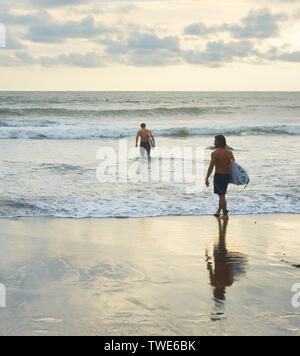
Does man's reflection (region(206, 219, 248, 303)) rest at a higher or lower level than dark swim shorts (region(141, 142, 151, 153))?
lower

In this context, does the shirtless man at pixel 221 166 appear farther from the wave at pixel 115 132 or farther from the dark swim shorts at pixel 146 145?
the wave at pixel 115 132

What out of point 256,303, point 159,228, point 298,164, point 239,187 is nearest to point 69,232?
point 159,228

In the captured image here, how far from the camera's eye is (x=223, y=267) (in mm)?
5754

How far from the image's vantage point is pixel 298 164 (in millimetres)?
15008

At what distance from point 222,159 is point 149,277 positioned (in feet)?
12.9

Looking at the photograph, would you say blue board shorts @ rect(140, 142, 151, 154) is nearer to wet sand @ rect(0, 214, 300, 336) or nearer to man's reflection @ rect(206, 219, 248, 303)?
wet sand @ rect(0, 214, 300, 336)

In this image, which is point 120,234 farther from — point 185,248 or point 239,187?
point 239,187

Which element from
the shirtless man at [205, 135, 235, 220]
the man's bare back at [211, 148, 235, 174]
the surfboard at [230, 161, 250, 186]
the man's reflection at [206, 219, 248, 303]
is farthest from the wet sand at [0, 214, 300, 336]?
the man's bare back at [211, 148, 235, 174]

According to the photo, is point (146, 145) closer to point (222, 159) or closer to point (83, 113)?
point (222, 159)

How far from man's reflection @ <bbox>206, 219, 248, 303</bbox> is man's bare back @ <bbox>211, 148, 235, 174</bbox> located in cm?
213

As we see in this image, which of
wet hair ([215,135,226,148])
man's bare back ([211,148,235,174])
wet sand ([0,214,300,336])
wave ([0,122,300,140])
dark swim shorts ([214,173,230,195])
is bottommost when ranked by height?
wet sand ([0,214,300,336])

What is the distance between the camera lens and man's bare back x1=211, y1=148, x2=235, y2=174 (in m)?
8.68

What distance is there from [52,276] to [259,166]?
35.2 feet

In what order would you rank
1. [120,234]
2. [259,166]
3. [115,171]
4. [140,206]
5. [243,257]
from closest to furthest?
[243,257]
[120,234]
[140,206]
[115,171]
[259,166]
